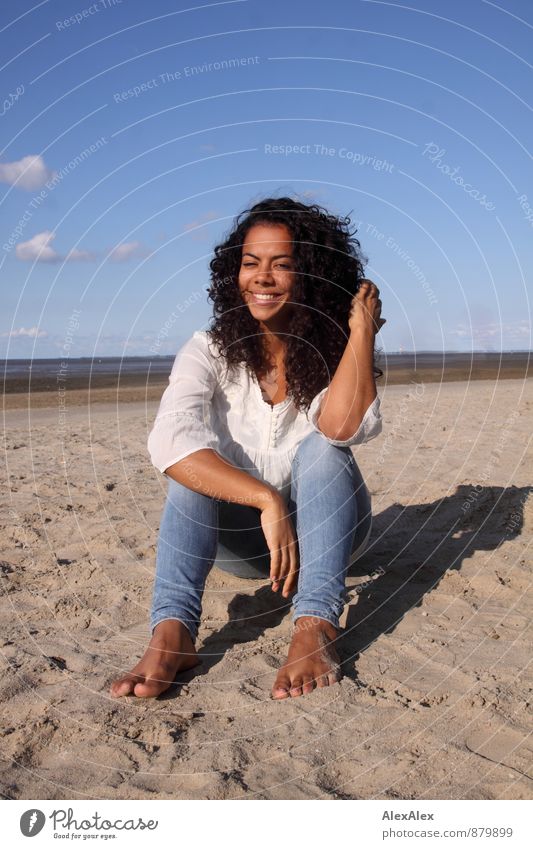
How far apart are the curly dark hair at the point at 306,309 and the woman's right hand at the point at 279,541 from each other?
1.80 ft

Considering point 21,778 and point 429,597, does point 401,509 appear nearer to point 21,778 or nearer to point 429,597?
point 429,597

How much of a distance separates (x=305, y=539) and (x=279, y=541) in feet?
0.43

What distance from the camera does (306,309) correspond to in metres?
3.19

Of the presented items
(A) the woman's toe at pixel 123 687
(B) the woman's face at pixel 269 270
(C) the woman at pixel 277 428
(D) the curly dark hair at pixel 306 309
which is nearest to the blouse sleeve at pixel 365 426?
(C) the woman at pixel 277 428

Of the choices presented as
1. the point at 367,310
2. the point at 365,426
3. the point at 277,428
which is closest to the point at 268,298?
the point at 367,310

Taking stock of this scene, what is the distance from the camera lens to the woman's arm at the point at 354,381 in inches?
117

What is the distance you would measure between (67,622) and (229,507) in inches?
35.0

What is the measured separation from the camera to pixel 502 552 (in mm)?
3971

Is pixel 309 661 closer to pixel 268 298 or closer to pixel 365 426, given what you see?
pixel 365 426

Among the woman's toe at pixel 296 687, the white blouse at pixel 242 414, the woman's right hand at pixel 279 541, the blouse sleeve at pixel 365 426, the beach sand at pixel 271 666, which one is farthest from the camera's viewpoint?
the white blouse at pixel 242 414

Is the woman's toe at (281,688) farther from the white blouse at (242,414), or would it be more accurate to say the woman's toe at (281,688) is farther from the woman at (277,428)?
the white blouse at (242,414)

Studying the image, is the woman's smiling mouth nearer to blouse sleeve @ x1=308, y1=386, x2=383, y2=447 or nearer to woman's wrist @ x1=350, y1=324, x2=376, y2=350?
woman's wrist @ x1=350, y1=324, x2=376, y2=350

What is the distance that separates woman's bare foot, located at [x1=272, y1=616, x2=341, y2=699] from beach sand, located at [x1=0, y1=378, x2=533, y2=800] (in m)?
0.06

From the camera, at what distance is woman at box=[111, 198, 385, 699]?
2.84m
